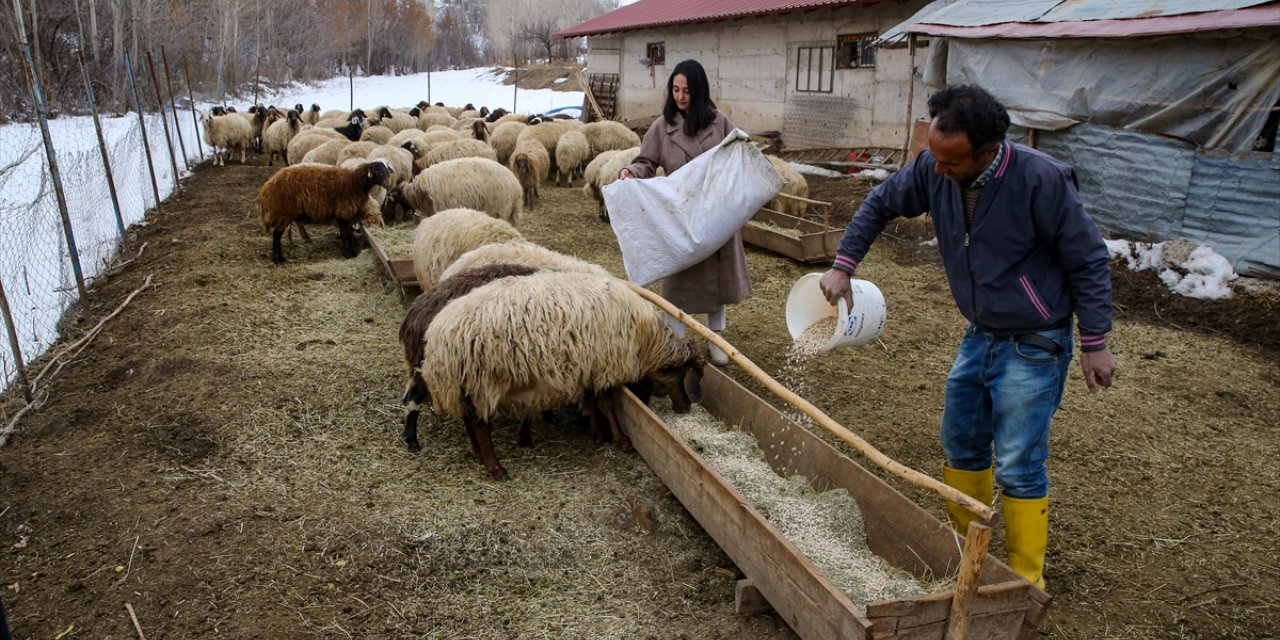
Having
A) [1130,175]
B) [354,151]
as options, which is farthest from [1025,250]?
[354,151]

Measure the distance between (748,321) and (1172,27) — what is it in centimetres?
495

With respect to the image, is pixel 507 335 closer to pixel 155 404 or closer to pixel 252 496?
pixel 252 496

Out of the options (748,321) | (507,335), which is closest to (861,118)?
(748,321)

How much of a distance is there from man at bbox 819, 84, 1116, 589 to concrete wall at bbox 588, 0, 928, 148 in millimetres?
10127

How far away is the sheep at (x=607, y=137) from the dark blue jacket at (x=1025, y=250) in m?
12.4

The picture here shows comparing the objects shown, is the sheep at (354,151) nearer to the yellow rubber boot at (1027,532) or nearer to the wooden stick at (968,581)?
the yellow rubber boot at (1027,532)

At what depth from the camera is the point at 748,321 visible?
682 centimetres

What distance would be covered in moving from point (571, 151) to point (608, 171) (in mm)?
3459

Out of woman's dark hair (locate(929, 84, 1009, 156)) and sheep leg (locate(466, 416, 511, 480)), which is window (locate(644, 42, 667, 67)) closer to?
sheep leg (locate(466, 416, 511, 480))

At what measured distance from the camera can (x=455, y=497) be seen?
3.94 metres

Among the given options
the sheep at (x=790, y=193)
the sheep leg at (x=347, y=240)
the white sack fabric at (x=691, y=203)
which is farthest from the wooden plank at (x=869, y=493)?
the sheep leg at (x=347, y=240)

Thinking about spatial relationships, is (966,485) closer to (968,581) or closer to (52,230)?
(968,581)

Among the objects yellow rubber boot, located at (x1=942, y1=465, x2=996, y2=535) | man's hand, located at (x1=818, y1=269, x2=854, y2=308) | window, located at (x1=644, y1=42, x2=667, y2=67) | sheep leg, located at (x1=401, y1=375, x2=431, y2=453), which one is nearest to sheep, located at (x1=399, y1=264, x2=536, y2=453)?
sheep leg, located at (x1=401, y1=375, x2=431, y2=453)

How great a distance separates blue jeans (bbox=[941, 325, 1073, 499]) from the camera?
2.78 m
